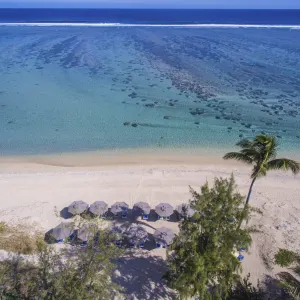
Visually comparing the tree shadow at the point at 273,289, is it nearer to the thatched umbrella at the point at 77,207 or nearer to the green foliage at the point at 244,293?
the green foliage at the point at 244,293

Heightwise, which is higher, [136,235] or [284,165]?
[284,165]

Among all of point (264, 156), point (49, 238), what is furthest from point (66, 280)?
point (264, 156)

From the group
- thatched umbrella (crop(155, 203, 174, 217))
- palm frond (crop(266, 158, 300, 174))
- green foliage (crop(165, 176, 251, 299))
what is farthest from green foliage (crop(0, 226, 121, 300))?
palm frond (crop(266, 158, 300, 174))

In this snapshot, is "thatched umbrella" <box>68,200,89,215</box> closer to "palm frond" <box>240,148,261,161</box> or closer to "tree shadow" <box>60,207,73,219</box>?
"tree shadow" <box>60,207,73,219</box>

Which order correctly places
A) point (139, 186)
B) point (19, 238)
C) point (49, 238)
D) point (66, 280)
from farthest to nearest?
point (139, 186)
point (49, 238)
point (19, 238)
point (66, 280)

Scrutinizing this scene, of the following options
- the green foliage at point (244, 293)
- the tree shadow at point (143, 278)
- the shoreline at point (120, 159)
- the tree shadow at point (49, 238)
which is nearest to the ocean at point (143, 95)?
the shoreline at point (120, 159)

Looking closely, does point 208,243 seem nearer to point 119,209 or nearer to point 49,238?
point 119,209
